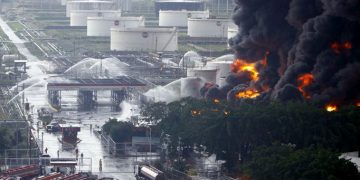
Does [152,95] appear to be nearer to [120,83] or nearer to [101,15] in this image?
[120,83]

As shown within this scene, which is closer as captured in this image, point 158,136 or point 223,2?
point 158,136

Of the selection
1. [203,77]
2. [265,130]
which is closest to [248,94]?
[265,130]

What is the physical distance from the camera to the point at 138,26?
137m

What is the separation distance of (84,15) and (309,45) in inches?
3605

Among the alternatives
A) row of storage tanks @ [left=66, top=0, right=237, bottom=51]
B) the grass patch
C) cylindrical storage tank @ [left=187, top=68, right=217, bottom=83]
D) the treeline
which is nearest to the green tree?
the treeline

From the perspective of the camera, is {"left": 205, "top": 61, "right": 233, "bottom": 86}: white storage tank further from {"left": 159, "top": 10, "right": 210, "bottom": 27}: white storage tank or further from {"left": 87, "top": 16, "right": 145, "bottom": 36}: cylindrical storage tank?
Answer: {"left": 159, "top": 10, "right": 210, "bottom": 27}: white storage tank

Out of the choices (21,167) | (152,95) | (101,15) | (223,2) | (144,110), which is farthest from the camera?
(223,2)

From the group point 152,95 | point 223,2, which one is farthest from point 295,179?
point 223,2

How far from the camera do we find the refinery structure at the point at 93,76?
57000mm

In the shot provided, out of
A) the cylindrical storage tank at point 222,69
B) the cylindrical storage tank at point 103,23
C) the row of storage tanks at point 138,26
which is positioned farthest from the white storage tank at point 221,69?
the cylindrical storage tank at point 103,23

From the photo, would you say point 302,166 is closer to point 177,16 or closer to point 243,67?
point 243,67

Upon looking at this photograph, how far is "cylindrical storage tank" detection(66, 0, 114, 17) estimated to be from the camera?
525 ft

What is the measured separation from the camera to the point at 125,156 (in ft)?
195

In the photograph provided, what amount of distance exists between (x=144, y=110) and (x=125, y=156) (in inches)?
231
